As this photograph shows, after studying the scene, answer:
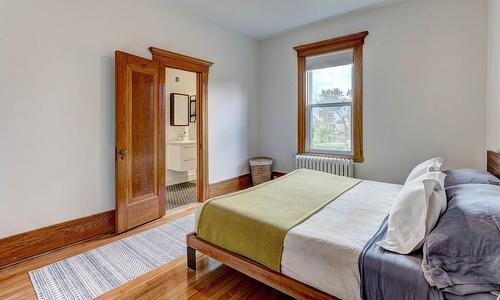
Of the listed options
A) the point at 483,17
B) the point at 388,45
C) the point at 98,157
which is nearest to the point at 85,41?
the point at 98,157

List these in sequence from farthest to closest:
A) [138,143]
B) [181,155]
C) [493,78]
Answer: [181,155], [138,143], [493,78]

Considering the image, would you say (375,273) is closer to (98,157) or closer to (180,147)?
(98,157)

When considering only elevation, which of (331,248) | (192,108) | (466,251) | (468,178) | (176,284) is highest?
(192,108)

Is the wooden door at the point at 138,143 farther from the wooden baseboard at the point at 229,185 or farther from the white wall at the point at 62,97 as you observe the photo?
the wooden baseboard at the point at 229,185

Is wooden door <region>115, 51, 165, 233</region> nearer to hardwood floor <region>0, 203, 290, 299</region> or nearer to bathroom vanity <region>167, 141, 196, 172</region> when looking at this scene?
hardwood floor <region>0, 203, 290, 299</region>

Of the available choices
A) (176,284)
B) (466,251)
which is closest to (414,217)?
(466,251)

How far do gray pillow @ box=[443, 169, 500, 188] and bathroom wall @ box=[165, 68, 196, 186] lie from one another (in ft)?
14.6

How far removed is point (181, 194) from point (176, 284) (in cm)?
264

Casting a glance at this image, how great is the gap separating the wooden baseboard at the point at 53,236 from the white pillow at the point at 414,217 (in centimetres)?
282

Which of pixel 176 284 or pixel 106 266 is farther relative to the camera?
pixel 106 266

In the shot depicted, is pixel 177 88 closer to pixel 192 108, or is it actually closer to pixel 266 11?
pixel 192 108

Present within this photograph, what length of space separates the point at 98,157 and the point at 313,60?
11.5 ft

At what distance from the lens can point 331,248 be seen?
1.42m

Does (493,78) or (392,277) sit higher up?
(493,78)
